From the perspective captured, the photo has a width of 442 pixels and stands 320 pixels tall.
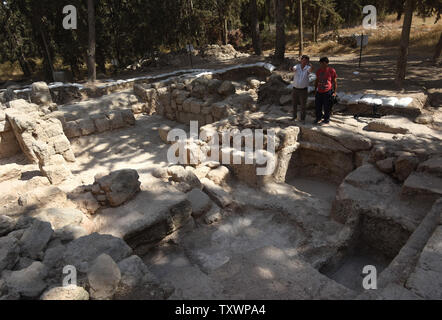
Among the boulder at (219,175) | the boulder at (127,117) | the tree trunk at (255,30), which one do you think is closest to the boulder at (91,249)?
the boulder at (219,175)

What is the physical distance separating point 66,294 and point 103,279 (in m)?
0.29

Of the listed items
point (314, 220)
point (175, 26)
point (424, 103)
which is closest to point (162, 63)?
point (175, 26)

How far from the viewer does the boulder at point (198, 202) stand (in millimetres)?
4836

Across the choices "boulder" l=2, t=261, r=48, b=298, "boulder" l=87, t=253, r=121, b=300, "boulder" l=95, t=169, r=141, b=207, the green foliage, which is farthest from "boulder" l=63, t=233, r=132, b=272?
the green foliage

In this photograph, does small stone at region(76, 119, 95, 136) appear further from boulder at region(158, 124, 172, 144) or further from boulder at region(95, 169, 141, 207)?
boulder at region(95, 169, 141, 207)

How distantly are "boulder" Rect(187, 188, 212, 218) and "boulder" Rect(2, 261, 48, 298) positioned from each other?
234 cm

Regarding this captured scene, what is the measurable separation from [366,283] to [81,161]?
730 cm

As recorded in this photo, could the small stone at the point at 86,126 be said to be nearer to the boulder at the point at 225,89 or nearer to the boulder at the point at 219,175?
the boulder at the point at 225,89

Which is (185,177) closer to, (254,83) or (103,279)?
(103,279)

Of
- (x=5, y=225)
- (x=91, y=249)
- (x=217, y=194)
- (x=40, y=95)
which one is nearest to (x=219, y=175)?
(x=217, y=194)

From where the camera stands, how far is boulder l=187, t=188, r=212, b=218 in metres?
4.84

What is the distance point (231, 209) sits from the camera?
525 centimetres

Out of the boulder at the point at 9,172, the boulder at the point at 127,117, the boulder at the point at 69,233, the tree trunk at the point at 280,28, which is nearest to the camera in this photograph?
the boulder at the point at 69,233

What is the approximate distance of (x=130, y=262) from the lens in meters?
2.95
